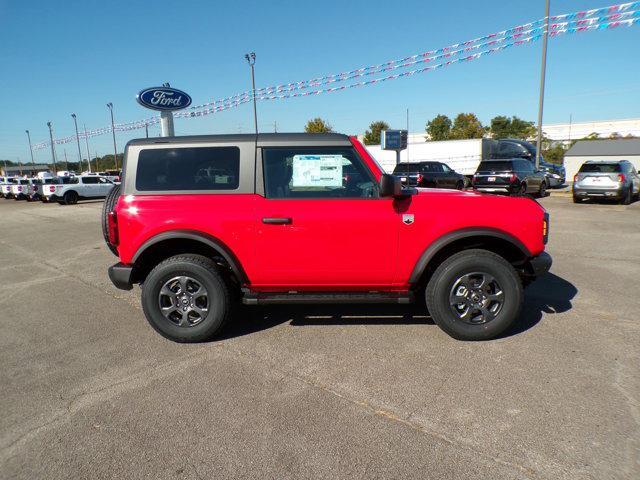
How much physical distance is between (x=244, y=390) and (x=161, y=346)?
4.14ft

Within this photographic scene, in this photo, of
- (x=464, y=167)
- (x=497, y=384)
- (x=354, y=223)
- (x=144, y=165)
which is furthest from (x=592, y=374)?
(x=464, y=167)

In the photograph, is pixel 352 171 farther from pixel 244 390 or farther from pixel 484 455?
pixel 484 455

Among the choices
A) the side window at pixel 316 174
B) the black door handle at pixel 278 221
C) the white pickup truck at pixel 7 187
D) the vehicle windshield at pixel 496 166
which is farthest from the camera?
the white pickup truck at pixel 7 187

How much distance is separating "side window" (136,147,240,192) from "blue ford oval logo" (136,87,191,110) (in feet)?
32.8

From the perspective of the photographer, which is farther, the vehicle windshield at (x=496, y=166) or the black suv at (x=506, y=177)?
the vehicle windshield at (x=496, y=166)

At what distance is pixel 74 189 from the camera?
74.9 feet

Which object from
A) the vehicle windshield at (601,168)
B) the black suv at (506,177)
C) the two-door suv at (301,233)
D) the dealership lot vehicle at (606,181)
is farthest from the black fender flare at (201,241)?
the vehicle windshield at (601,168)

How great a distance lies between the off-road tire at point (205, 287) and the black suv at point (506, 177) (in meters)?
15.0

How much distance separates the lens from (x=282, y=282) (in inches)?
155

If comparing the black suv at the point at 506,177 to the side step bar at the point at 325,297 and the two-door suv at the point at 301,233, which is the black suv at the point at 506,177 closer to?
the two-door suv at the point at 301,233

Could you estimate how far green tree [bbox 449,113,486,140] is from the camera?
6844 centimetres

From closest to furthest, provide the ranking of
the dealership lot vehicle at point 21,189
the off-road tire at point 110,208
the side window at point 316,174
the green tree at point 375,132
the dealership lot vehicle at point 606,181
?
the side window at point 316,174
the off-road tire at point 110,208
the dealership lot vehicle at point 606,181
the dealership lot vehicle at point 21,189
the green tree at point 375,132

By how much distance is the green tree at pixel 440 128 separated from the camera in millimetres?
69812

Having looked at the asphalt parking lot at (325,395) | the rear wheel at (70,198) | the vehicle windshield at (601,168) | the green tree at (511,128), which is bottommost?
the asphalt parking lot at (325,395)
